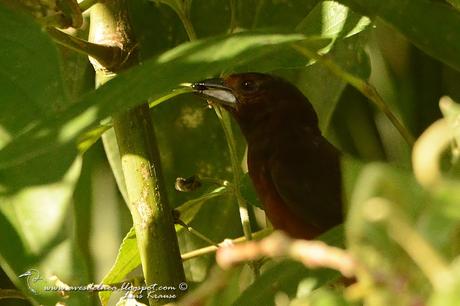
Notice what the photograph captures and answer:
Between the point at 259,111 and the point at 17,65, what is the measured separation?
3.48 feet

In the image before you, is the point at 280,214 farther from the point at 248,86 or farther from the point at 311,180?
the point at 248,86

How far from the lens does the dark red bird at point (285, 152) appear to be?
1449 mm

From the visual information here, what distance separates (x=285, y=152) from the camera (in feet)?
5.51

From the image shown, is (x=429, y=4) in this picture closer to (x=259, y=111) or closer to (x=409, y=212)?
(x=409, y=212)

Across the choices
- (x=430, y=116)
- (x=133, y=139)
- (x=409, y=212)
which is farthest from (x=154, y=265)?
(x=430, y=116)

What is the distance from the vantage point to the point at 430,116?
2107mm

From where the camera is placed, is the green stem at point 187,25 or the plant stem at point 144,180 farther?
the green stem at point 187,25

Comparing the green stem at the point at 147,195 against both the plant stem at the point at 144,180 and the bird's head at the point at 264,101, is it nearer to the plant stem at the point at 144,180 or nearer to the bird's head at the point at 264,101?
the plant stem at the point at 144,180

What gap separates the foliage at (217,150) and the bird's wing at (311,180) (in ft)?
0.22

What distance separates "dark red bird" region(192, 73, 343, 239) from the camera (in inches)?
57.1

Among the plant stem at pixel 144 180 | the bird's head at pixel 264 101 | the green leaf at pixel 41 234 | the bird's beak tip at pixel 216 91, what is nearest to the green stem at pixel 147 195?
the plant stem at pixel 144 180

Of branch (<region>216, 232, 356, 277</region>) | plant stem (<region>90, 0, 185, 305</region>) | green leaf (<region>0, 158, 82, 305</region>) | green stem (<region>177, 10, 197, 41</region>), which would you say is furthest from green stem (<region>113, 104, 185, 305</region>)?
branch (<region>216, 232, 356, 277</region>)
